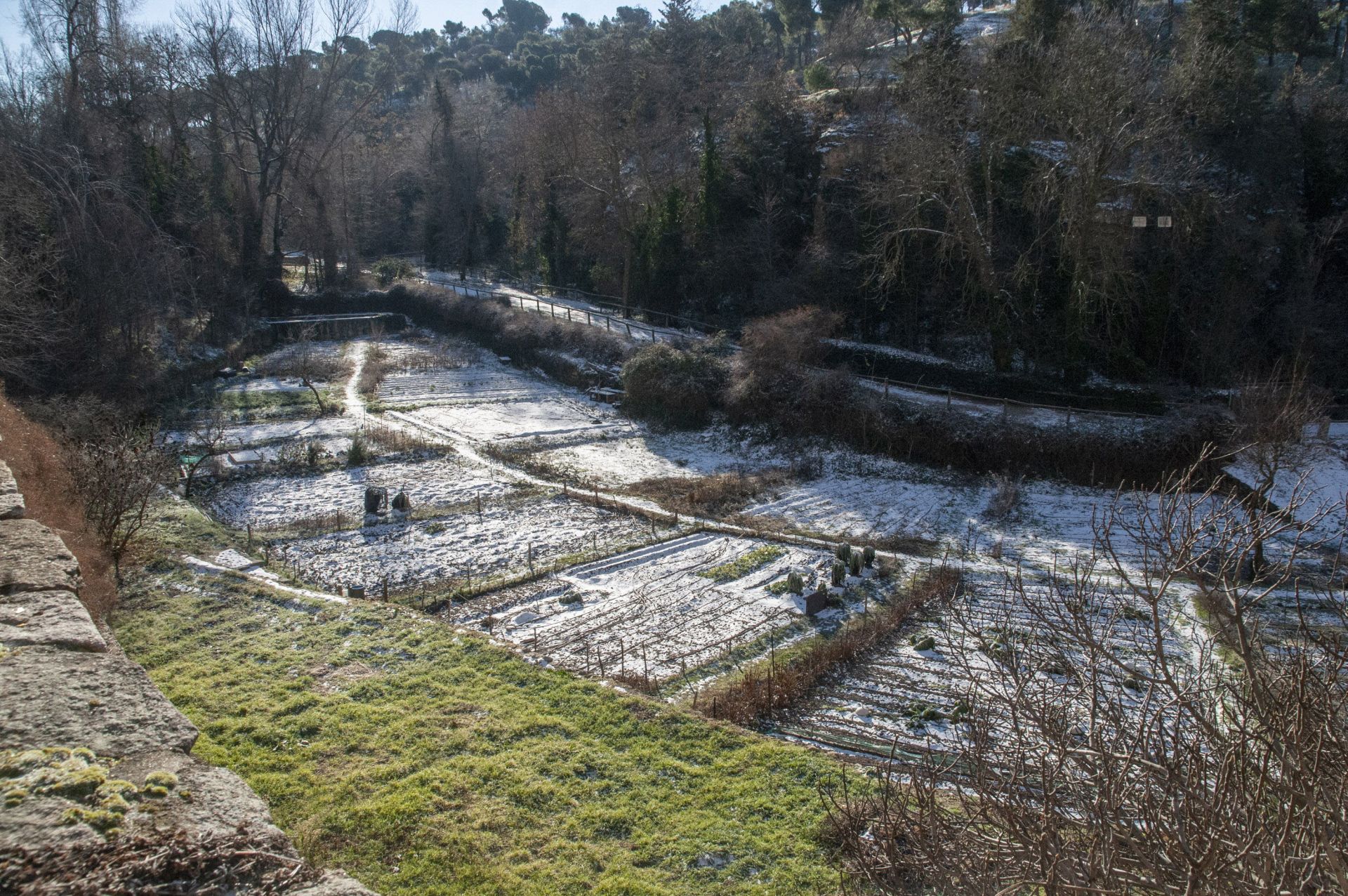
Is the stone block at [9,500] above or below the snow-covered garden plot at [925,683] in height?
above

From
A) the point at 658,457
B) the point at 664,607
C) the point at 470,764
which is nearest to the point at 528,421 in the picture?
the point at 658,457

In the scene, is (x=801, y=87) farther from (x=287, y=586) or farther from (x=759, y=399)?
(x=287, y=586)

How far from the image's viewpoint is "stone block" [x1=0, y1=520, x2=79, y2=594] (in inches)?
186

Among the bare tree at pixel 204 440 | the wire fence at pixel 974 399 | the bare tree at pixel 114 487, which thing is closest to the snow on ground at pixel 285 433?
the bare tree at pixel 204 440

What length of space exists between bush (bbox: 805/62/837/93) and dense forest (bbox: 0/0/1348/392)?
0.15m

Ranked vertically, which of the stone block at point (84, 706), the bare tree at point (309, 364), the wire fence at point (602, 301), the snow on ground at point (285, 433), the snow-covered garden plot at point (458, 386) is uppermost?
the wire fence at point (602, 301)

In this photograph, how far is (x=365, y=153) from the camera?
55.4 metres

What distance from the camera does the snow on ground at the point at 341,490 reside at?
1783cm

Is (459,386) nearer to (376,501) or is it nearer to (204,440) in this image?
(204,440)

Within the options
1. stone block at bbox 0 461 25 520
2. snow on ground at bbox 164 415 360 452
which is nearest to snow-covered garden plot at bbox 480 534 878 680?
stone block at bbox 0 461 25 520

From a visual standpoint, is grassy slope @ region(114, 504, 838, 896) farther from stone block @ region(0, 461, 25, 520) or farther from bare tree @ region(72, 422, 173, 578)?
stone block @ region(0, 461, 25, 520)

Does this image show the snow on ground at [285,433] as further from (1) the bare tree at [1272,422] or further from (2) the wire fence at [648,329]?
(1) the bare tree at [1272,422]

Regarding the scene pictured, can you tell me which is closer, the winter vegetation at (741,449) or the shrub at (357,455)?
the winter vegetation at (741,449)

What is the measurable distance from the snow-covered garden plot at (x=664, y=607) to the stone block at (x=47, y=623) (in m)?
6.85
